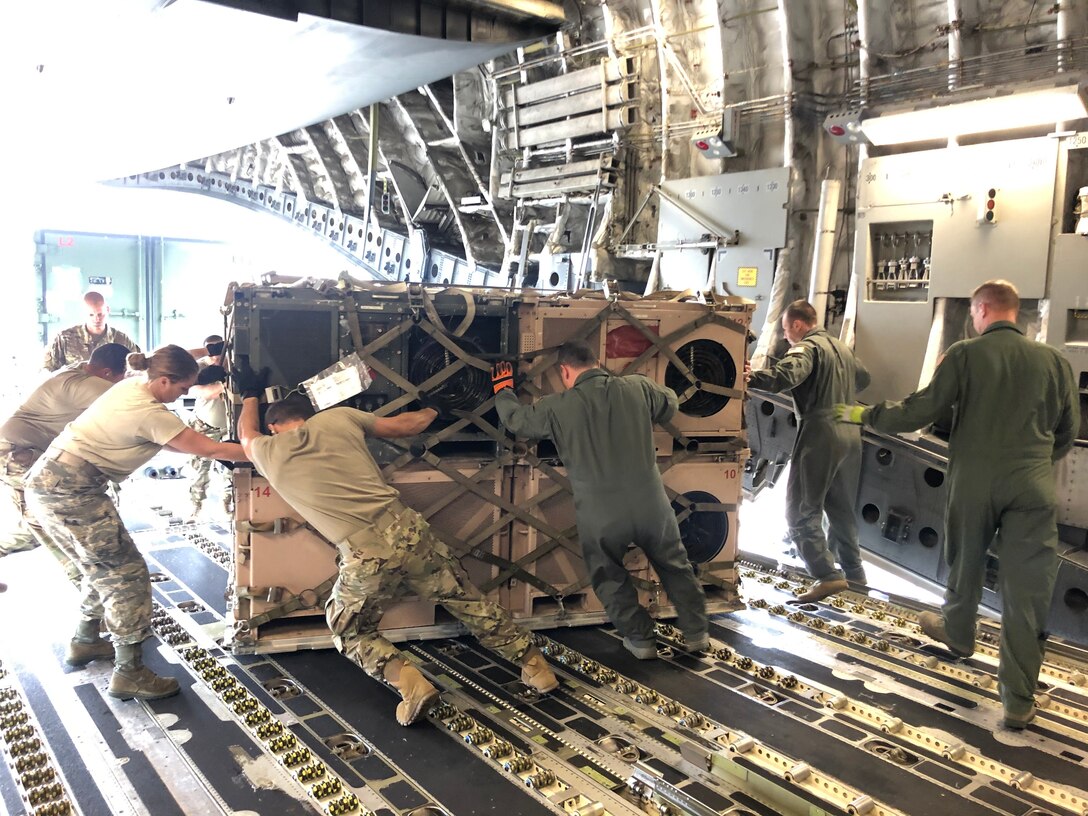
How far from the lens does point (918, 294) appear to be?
6.52 meters

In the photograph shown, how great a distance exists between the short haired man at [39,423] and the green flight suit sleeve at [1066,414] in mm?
5185

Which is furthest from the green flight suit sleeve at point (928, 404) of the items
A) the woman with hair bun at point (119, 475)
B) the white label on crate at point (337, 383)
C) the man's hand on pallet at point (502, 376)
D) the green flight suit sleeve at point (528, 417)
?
the woman with hair bun at point (119, 475)

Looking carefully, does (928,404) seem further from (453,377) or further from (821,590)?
(453,377)

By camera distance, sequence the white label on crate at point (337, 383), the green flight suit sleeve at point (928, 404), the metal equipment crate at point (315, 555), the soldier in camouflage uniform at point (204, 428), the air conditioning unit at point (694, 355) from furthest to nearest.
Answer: the soldier in camouflage uniform at point (204, 428) < the air conditioning unit at point (694, 355) < the metal equipment crate at point (315, 555) < the white label on crate at point (337, 383) < the green flight suit sleeve at point (928, 404)

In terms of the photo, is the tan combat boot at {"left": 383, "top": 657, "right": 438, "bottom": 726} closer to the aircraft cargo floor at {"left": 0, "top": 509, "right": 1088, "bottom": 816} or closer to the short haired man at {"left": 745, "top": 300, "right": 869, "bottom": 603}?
the aircraft cargo floor at {"left": 0, "top": 509, "right": 1088, "bottom": 816}

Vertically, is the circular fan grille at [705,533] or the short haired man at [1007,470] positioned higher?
the short haired man at [1007,470]

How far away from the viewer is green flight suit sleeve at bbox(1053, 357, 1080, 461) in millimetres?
3830

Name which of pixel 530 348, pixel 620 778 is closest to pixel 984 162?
pixel 530 348

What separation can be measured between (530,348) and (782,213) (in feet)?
12.1

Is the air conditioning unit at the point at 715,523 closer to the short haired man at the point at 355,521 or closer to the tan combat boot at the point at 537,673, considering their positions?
the tan combat boot at the point at 537,673

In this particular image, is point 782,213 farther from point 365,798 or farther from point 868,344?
point 365,798

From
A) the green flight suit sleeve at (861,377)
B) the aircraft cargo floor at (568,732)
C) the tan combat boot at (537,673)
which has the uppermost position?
the green flight suit sleeve at (861,377)

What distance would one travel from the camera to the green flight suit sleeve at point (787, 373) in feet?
16.8

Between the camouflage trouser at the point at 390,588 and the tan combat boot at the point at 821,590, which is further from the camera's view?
the tan combat boot at the point at 821,590
